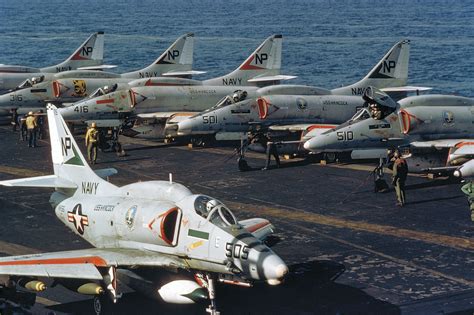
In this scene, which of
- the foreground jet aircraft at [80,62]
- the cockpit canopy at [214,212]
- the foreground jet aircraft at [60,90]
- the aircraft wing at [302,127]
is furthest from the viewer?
the foreground jet aircraft at [80,62]

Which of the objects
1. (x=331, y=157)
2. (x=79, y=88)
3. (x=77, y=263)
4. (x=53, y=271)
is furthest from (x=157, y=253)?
(x=79, y=88)

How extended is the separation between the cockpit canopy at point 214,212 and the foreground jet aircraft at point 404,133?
52.1ft

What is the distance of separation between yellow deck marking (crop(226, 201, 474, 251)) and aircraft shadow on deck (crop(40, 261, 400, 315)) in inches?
192

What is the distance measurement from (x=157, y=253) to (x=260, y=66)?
3489cm

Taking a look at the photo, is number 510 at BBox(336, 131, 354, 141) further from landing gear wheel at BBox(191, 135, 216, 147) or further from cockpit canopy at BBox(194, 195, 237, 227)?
cockpit canopy at BBox(194, 195, 237, 227)

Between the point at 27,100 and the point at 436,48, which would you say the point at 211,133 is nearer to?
the point at 27,100

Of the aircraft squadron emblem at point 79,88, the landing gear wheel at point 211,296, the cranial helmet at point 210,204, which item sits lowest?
the landing gear wheel at point 211,296

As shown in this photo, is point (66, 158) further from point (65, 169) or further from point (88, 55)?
point (88, 55)

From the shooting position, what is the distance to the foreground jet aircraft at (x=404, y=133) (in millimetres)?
35625

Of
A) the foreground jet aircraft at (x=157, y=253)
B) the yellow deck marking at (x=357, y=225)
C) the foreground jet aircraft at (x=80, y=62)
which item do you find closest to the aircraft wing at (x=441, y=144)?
the yellow deck marking at (x=357, y=225)

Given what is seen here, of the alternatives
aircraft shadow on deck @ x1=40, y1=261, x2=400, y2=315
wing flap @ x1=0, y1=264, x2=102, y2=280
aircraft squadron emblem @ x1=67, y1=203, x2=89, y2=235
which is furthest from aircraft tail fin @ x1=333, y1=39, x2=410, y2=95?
wing flap @ x1=0, y1=264, x2=102, y2=280

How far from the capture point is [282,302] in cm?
2156

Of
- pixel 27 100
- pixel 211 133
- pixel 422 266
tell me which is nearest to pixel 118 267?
pixel 422 266

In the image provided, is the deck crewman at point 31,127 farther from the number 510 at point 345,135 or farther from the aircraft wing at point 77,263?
the aircraft wing at point 77,263
